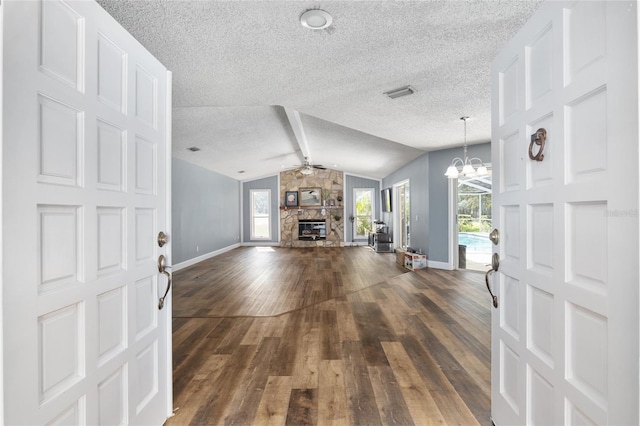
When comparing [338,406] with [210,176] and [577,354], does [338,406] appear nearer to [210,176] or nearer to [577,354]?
[577,354]

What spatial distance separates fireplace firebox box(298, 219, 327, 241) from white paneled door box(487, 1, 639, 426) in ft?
30.7

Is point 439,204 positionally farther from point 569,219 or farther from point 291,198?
point 291,198

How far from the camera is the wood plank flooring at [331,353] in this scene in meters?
1.74

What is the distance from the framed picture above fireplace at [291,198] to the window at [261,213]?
64cm

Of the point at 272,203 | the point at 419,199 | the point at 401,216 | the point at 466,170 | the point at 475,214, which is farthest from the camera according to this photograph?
the point at 475,214

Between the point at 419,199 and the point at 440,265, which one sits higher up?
the point at 419,199

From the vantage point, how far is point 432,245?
6.14 m

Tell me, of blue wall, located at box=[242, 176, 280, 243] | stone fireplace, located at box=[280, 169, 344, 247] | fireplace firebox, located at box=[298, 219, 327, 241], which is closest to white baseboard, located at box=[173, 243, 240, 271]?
blue wall, located at box=[242, 176, 280, 243]

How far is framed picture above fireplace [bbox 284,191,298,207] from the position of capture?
10.8 metres

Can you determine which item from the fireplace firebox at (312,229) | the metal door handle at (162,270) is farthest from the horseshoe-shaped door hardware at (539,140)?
the fireplace firebox at (312,229)

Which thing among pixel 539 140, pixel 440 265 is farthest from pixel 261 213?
pixel 539 140

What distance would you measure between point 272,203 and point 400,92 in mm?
8364

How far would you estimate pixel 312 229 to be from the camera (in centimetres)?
1085

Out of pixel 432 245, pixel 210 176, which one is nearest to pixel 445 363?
pixel 432 245
